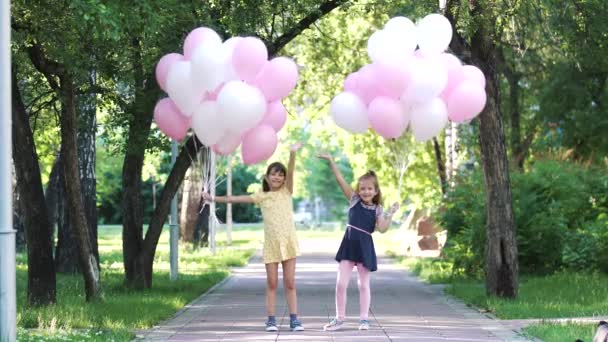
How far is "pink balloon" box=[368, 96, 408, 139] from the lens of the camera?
39.8 feet

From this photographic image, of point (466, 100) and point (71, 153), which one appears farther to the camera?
point (71, 153)

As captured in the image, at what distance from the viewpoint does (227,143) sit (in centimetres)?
1244

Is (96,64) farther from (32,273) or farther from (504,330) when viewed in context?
(504,330)

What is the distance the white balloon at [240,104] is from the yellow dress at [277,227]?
1.68 m

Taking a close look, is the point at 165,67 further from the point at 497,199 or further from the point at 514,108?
the point at 514,108

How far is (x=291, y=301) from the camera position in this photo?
13.8 m

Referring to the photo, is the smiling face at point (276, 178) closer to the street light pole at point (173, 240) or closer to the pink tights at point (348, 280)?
the pink tights at point (348, 280)

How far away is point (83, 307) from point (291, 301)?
3596 millimetres

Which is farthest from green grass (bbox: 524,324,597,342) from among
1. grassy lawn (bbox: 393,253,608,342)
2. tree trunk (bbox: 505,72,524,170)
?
tree trunk (bbox: 505,72,524,170)

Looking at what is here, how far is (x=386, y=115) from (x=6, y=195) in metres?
→ 3.72

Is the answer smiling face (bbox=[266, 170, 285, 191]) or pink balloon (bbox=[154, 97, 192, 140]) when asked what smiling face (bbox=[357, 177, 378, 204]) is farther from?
pink balloon (bbox=[154, 97, 192, 140])

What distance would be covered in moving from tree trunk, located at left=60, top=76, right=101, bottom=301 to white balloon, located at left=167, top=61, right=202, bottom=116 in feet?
16.2

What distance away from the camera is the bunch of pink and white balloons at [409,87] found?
12156 millimetres

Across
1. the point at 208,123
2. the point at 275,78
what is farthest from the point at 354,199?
the point at 208,123
